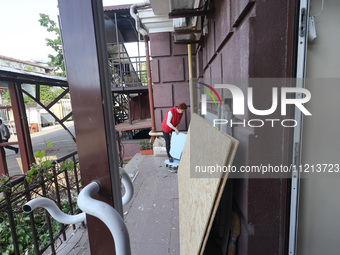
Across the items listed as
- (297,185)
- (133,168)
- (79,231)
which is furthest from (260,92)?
(133,168)

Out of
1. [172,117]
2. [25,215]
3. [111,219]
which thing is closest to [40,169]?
[25,215]

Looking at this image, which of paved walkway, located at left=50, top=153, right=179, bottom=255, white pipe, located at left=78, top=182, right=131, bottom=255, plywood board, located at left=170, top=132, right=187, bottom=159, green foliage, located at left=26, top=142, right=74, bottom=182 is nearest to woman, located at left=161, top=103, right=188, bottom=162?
plywood board, located at left=170, top=132, right=187, bottom=159

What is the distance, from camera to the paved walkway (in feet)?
7.10

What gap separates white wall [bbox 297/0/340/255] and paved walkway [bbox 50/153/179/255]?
1.36m

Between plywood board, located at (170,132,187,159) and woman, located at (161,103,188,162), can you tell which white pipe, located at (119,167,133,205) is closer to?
plywood board, located at (170,132,187,159)

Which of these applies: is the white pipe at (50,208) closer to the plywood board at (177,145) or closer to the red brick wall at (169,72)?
the plywood board at (177,145)

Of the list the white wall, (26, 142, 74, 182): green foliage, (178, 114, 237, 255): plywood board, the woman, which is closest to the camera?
the white wall

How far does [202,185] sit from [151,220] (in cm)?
132

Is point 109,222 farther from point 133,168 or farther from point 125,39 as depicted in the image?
point 125,39

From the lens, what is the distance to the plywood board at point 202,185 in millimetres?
1348

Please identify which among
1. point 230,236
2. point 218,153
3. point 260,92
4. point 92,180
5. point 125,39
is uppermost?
point 125,39

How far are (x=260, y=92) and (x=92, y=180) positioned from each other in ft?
3.63

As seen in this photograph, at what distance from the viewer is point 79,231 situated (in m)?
2.56

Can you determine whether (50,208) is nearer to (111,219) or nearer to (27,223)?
(111,219)
